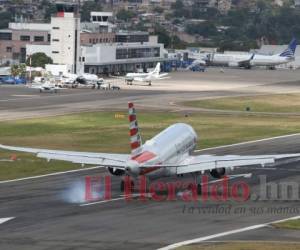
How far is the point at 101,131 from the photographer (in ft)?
454

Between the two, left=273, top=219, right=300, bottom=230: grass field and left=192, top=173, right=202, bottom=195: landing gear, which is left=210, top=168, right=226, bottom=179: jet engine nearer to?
left=192, top=173, right=202, bottom=195: landing gear

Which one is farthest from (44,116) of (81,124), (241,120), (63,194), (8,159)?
(63,194)

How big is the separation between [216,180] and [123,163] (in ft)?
48.2

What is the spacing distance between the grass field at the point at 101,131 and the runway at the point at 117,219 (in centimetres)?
1419

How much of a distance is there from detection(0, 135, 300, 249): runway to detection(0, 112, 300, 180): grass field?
46.6 ft

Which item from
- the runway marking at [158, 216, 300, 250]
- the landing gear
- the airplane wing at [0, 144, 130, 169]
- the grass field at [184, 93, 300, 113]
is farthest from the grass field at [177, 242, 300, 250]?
the grass field at [184, 93, 300, 113]

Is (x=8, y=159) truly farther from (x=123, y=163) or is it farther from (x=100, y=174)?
(x=123, y=163)

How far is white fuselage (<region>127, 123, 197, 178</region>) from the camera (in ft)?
259

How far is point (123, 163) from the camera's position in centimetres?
7994

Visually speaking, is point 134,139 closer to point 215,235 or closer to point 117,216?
point 117,216

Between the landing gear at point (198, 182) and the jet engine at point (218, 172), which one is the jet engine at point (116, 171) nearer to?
the landing gear at point (198, 182)

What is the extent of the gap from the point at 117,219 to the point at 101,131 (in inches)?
2575

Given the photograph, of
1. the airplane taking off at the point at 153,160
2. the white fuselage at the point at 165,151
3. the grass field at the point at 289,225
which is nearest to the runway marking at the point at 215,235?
the grass field at the point at 289,225

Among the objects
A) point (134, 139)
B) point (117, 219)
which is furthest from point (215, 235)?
point (134, 139)
